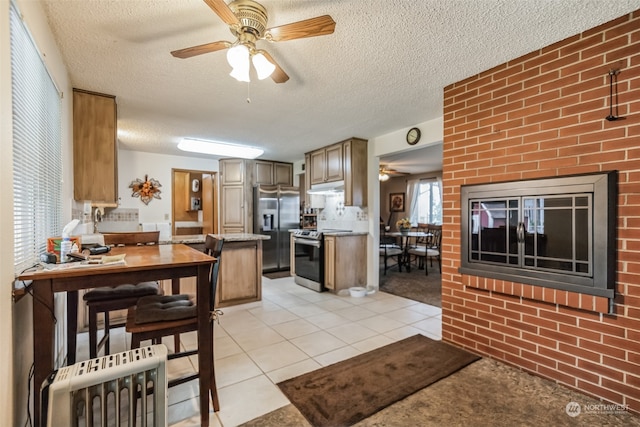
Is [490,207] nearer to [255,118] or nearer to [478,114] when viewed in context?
[478,114]

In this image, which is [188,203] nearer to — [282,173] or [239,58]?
[282,173]

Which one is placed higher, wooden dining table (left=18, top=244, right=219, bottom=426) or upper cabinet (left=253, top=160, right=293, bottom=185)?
upper cabinet (left=253, top=160, right=293, bottom=185)

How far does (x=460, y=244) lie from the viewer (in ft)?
8.25

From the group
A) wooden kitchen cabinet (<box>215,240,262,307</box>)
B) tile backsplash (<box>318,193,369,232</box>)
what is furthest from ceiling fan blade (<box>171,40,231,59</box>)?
tile backsplash (<box>318,193,369,232</box>)

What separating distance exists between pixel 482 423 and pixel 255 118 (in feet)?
11.0

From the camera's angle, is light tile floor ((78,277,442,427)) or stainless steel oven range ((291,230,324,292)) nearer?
light tile floor ((78,277,442,427))

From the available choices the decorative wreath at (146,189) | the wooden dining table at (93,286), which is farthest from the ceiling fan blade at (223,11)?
the decorative wreath at (146,189)

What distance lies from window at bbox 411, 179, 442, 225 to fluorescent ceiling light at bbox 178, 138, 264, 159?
202 inches

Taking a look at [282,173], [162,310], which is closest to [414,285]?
[282,173]

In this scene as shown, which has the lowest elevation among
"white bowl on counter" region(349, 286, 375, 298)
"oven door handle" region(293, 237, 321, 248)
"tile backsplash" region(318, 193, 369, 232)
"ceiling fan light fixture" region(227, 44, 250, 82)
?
"white bowl on counter" region(349, 286, 375, 298)

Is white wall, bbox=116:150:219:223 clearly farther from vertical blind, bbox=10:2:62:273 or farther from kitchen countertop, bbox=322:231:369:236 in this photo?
vertical blind, bbox=10:2:62:273

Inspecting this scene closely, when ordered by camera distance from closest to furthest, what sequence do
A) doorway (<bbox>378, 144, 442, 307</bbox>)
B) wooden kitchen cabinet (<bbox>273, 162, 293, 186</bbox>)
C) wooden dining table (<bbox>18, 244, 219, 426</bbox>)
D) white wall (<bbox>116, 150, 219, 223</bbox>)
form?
wooden dining table (<bbox>18, 244, 219, 426</bbox>), doorway (<bbox>378, 144, 442, 307</bbox>), white wall (<bbox>116, 150, 219, 223</bbox>), wooden kitchen cabinet (<bbox>273, 162, 293, 186</bbox>)

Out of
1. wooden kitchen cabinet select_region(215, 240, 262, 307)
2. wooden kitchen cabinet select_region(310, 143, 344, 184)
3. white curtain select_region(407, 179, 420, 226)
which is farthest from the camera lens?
white curtain select_region(407, 179, 420, 226)

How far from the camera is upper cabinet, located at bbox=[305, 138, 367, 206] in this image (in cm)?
424
